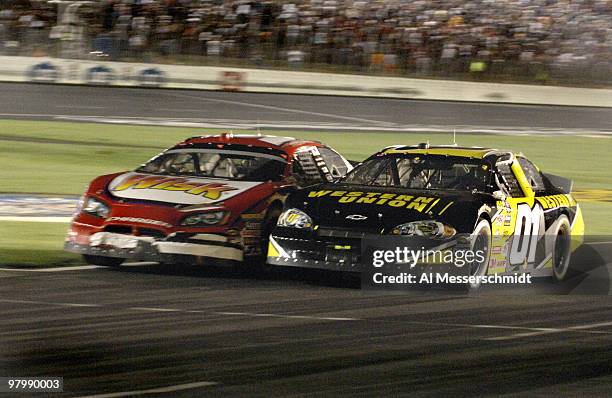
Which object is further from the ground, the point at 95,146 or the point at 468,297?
the point at 468,297

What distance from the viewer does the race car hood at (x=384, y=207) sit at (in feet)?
30.5

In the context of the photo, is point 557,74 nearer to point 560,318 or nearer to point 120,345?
point 560,318

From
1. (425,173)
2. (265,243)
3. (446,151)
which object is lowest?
(265,243)

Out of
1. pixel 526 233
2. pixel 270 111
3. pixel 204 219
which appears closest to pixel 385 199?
pixel 526 233

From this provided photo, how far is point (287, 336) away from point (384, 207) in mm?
2320

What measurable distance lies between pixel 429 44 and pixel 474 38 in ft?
4.63

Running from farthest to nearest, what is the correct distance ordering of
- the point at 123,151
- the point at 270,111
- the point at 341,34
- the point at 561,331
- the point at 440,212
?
the point at 341,34 < the point at 270,111 < the point at 123,151 < the point at 440,212 < the point at 561,331

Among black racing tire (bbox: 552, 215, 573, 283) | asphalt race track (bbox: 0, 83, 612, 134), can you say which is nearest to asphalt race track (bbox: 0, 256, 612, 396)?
black racing tire (bbox: 552, 215, 573, 283)

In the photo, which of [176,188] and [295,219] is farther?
[176,188]

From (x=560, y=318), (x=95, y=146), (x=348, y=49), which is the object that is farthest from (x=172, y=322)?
(x=348, y=49)

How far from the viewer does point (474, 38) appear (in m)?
34.5

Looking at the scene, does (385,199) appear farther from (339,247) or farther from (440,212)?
(339,247)

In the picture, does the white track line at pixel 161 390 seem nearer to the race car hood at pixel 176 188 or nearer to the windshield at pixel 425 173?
the race car hood at pixel 176 188

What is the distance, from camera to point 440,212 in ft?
30.6
